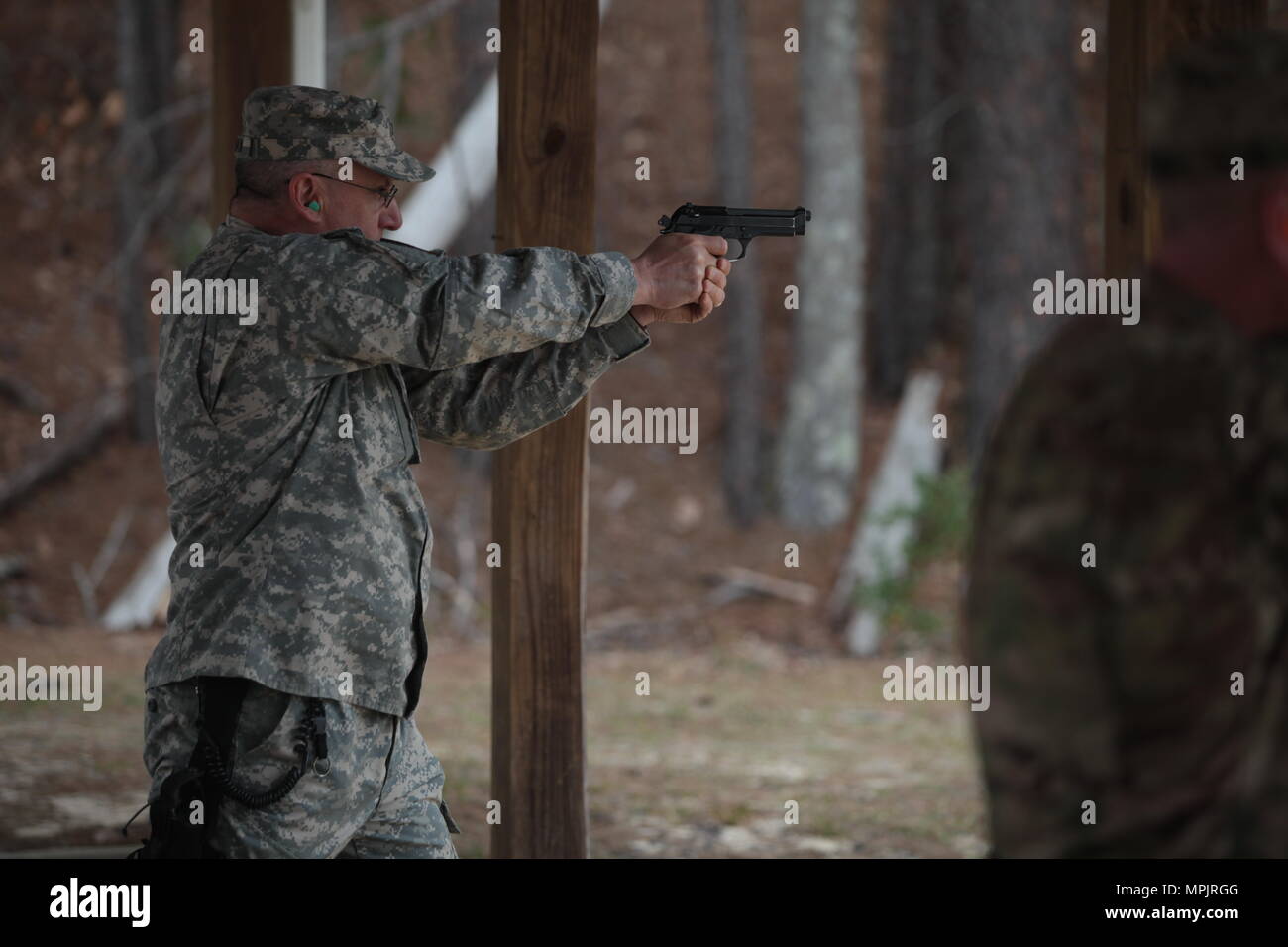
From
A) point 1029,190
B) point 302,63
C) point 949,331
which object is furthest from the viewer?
point 949,331

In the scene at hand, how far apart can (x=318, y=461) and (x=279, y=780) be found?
65 centimetres

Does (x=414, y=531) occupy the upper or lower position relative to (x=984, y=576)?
upper

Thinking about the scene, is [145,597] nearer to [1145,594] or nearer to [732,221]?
[732,221]

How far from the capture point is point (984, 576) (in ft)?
6.41

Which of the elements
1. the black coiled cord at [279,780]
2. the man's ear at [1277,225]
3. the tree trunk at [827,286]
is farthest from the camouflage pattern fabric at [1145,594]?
the tree trunk at [827,286]

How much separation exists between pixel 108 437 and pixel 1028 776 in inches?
447

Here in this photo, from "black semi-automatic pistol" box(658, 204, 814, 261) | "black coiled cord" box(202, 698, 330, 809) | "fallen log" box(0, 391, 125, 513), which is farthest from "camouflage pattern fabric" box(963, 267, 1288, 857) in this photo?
"fallen log" box(0, 391, 125, 513)

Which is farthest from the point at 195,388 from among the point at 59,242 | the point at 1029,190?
the point at 59,242

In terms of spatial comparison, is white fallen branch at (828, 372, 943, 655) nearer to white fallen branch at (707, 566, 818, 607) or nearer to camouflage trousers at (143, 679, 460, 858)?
white fallen branch at (707, 566, 818, 607)

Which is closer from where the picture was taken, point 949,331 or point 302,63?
point 302,63

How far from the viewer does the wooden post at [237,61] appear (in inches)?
170

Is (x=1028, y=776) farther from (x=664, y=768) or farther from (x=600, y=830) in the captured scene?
(x=664, y=768)

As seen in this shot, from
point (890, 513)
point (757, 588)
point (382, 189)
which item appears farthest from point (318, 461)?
point (890, 513)

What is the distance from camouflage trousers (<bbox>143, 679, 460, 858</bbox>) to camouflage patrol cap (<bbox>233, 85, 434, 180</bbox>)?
1144 millimetres
